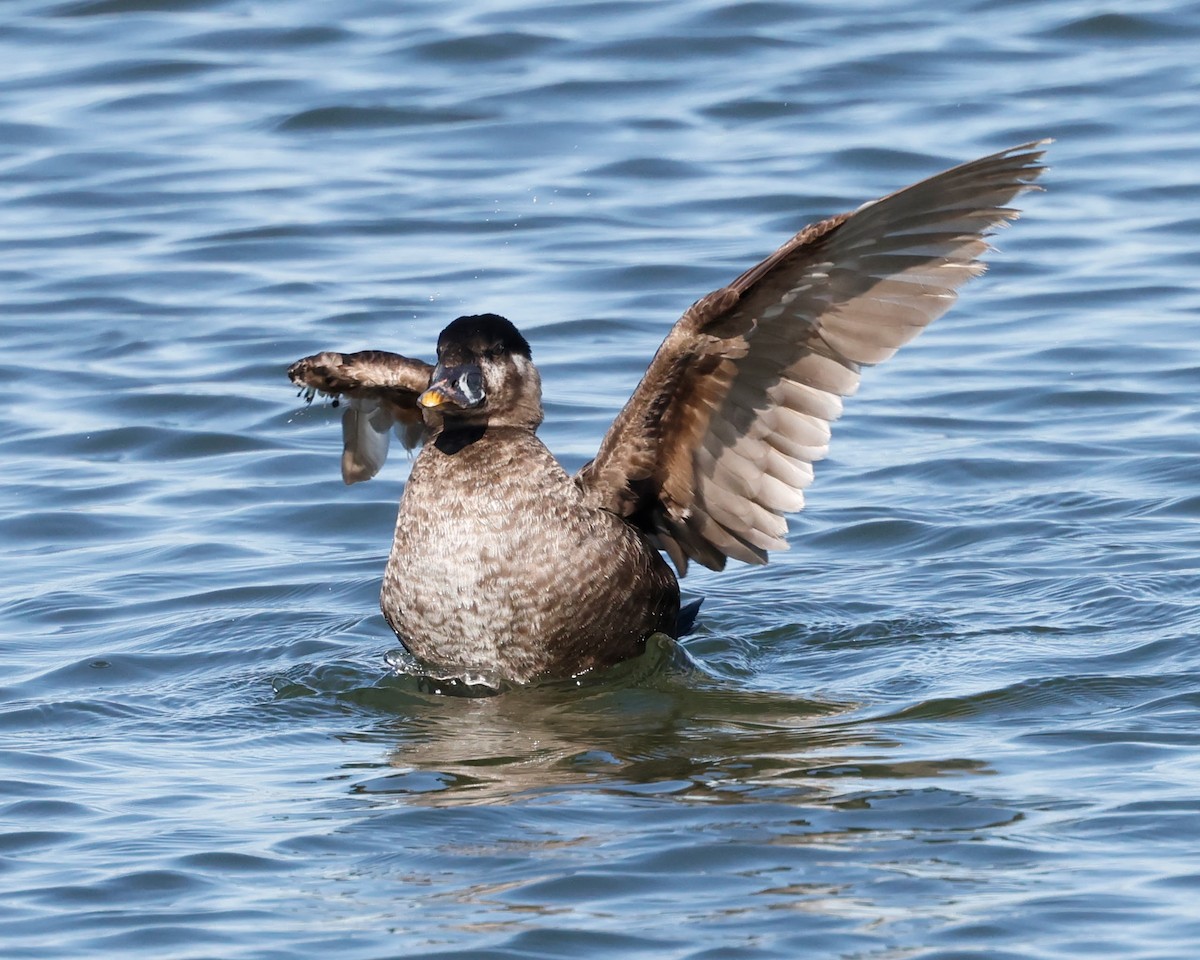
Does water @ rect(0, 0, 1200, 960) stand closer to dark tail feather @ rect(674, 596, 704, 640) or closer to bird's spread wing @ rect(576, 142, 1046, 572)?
dark tail feather @ rect(674, 596, 704, 640)

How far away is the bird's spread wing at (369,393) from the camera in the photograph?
8.07 meters

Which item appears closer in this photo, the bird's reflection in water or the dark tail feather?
the bird's reflection in water

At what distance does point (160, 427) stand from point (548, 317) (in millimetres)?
2311

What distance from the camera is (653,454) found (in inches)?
288

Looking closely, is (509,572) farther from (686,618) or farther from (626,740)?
(686,618)

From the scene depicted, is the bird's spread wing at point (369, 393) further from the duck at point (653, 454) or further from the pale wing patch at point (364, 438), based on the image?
the duck at point (653, 454)

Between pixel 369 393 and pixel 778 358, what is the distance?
2.04 metres

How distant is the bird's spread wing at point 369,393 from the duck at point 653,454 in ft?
1.55

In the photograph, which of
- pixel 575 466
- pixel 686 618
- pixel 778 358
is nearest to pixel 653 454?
pixel 778 358

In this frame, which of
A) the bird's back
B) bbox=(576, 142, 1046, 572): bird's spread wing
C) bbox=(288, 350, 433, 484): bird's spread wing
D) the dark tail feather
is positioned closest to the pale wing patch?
bbox=(288, 350, 433, 484): bird's spread wing

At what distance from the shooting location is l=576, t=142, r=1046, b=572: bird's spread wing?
6539 millimetres

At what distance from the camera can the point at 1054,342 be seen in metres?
11.3

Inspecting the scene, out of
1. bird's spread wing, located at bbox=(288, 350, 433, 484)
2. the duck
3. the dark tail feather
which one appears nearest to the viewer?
the duck

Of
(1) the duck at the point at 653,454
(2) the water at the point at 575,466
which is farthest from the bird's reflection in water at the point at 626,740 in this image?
(1) the duck at the point at 653,454
